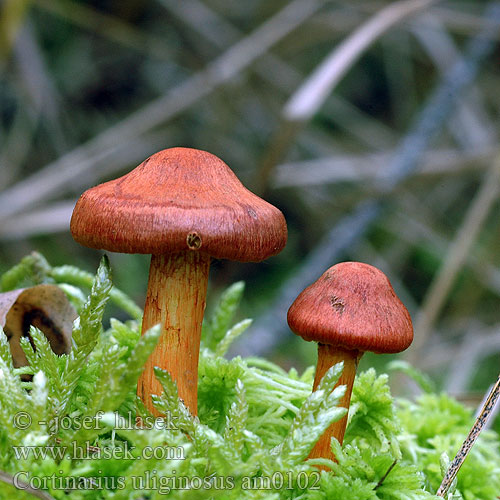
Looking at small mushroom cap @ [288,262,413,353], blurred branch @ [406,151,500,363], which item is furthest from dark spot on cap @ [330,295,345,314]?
blurred branch @ [406,151,500,363]

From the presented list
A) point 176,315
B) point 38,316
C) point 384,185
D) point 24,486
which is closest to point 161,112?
point 384,185

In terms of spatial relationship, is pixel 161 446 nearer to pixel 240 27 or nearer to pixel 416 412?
pixel 416 412

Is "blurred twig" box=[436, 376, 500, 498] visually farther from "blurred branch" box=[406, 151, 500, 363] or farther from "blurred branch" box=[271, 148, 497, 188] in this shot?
"blurred branch" box=[271, 148, 497, 188]

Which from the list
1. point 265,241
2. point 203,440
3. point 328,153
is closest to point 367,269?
point 265,241

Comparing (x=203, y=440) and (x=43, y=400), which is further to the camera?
(x=203, y=440)

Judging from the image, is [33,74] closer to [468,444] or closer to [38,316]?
[38,316]

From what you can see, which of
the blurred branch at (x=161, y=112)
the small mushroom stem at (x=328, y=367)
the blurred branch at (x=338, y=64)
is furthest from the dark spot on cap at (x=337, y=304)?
the blurred branch at (x=161, y=112)
